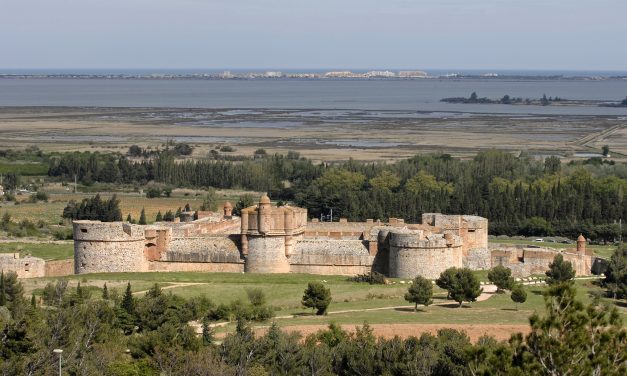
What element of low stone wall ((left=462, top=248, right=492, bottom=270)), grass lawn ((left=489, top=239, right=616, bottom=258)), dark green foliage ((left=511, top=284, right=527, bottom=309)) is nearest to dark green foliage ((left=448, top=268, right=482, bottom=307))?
dark green foliage ((left=511, top=284, right=527, bottom=309))

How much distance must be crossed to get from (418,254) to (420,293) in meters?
6.47

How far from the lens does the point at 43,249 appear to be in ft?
195

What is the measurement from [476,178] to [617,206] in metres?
17.5

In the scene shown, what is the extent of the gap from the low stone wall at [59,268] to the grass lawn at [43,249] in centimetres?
285

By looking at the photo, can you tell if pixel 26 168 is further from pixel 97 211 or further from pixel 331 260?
pixel 331 260

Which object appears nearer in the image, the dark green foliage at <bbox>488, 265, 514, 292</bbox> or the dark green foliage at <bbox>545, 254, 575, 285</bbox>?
the dark green foliage at <bbox>488, 265, 514, 292</bbox>

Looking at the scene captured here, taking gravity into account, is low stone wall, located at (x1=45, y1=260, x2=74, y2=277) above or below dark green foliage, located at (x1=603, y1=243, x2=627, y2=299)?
below

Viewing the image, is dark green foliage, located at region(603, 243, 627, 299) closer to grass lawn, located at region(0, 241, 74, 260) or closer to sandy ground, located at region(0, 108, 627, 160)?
grass lawn, located at region(0, 241, 74, 260)

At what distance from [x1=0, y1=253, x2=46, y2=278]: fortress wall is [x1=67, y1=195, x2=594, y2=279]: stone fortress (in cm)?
170

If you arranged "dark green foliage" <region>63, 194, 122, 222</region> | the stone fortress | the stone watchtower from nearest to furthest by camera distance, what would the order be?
the stone fortress, the stone watchtower, "dark green foliage" <region>63, 194, 122, 222</region>

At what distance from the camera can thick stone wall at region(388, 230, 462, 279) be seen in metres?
49.8

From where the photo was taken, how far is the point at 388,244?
50.8 meters

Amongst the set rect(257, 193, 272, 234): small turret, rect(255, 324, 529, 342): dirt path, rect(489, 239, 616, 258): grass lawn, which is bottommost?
rect(489, 239, 616, 258): grass lawn

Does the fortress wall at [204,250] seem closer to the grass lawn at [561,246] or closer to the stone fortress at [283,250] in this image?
the stone fortress at [283,250]
